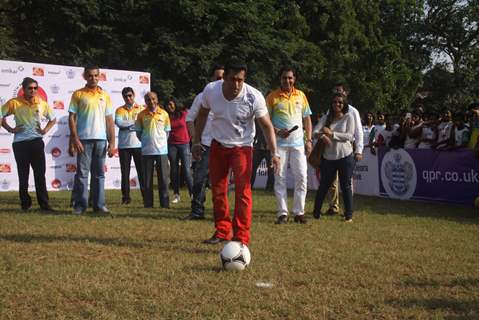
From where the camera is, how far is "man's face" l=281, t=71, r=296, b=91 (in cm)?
828

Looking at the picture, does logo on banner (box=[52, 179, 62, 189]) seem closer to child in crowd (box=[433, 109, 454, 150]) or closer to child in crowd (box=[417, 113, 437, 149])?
child in crowd (box=[417, 113, 437, 149])

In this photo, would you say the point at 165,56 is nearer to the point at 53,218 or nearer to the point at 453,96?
the point at 53,218

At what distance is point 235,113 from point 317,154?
325cm

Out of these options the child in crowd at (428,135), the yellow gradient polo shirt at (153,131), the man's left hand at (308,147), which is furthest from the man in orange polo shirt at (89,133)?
the child in crowd at (428,135)

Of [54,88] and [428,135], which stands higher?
[54,88]

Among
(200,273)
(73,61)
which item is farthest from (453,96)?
(200,273)

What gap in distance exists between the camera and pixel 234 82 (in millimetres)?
5801

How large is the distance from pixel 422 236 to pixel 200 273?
3478 millimetres

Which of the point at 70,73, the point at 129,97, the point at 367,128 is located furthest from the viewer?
the point at 367,128

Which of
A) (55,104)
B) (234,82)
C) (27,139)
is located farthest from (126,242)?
(55,104)

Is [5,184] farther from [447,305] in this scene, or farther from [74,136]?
[447,305]

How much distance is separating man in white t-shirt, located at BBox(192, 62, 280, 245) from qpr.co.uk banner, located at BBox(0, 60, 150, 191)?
7.36 metres

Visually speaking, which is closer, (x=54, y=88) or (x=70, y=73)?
(x=54, y=88)

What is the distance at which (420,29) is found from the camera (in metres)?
44.7
